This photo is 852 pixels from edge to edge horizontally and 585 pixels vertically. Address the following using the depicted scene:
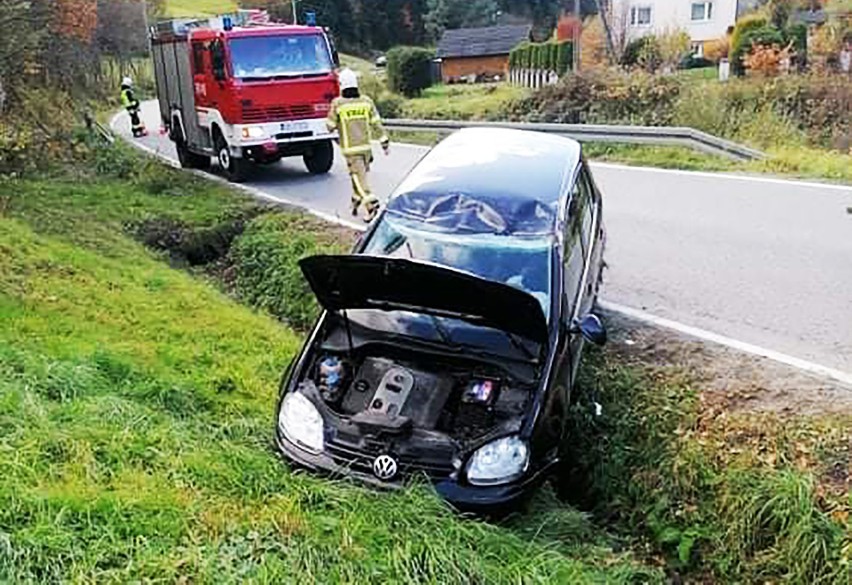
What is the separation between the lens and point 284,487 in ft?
14.0

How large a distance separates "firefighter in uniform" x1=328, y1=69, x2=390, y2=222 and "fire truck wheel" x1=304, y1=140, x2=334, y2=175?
427 centimetres

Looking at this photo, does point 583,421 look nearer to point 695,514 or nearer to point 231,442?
point 695,514

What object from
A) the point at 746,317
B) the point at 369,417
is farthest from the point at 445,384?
the point at 746,317

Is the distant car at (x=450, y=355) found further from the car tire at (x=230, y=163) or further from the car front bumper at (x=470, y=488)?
the car tire at (x=230, y=163)

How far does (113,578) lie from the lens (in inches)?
128

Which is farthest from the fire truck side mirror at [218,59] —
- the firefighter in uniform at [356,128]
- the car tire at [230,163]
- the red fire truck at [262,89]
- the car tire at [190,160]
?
the firefighter in uniform at [356,128]

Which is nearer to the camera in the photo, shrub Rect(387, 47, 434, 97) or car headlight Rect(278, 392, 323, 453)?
car headlight Rect(278, 392, 323, 453)

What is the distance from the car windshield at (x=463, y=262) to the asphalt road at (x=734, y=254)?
1937 mm

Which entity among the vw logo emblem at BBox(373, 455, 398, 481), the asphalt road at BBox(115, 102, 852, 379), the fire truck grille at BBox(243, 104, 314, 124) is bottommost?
the asphalt road at BBox(115, 102, 852, 379)

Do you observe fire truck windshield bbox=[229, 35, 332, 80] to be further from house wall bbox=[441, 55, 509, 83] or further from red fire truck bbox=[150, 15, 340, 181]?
house wall bbox=[441, 55, 509, 83]

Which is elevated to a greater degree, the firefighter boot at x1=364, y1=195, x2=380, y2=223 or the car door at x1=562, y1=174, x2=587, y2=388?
the car door at x1=562, y1=174, x2=587, y2=388

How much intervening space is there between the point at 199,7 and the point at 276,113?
5761cm

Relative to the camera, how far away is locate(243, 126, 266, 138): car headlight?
1403 centimetres

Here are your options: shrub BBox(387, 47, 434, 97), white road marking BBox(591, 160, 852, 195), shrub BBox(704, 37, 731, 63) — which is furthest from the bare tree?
white road marking BBox(591, 160, 852, 195)
